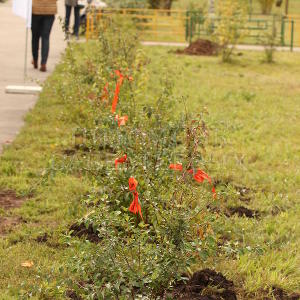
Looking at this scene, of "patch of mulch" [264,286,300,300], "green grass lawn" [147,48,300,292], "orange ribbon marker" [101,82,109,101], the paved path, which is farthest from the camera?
the paved path

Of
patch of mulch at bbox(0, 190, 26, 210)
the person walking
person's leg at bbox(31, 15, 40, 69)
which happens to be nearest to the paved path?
person's leg at bbox(31, 15, 40, 69)

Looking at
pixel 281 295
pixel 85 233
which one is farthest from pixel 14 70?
pixel 281 295

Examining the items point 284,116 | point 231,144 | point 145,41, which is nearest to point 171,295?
point 231,144

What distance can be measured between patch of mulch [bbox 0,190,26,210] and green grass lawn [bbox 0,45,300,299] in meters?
0.09

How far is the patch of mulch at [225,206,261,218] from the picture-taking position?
7.10 metres

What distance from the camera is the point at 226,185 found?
7.54 meters

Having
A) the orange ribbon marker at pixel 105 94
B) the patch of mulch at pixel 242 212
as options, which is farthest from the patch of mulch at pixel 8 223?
the orange ribbon marker at pixel 105 94

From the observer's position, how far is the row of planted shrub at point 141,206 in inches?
183

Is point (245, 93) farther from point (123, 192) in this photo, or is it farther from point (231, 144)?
point (123, 192)

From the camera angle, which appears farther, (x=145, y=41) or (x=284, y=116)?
(x=145, y=41)

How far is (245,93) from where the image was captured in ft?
46.9

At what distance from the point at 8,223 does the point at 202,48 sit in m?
16.3

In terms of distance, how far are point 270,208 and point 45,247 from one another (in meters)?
2.14

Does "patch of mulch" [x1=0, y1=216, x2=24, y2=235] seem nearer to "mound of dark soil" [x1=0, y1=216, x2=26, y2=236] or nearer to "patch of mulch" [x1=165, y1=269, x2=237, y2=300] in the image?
"mound of dark soil" [x1=0, y1=216, x2=26, y2=236]
